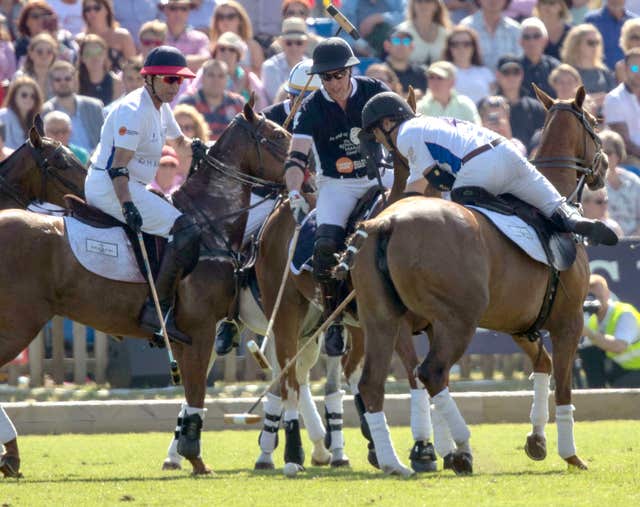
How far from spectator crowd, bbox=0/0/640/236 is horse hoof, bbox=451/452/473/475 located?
633 cm

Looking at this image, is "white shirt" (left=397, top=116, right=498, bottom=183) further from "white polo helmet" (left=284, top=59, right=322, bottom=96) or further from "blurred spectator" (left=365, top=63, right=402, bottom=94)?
"blurred spectator" (left=365, top=63, right=402, bottom=94)

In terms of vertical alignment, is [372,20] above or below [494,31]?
above

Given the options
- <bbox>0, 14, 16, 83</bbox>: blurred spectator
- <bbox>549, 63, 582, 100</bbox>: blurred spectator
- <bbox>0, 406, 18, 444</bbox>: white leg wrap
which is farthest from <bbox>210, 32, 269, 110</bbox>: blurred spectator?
<bbox>0, 406, 18, 444</bbox>: white leg wrap

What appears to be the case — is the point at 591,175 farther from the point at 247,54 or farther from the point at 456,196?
the point at 247,54

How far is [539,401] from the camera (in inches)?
424

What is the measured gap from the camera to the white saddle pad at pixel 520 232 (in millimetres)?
9938

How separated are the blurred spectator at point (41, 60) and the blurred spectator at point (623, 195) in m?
5.64

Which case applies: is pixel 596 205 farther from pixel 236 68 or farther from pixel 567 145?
pixel 567 145

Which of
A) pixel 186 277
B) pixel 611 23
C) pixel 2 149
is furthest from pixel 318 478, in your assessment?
pixel 611 23

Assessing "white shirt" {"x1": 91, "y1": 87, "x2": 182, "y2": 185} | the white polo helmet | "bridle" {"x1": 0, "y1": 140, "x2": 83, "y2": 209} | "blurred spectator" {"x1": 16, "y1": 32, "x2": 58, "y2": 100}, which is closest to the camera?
"white shirt" {"x1": 91, "y1": 87, "x2": 182, "y2": 185}

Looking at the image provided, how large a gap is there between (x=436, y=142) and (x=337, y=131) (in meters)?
1.34

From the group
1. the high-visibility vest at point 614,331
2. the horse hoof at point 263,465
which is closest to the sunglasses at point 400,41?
the high-visibility vest at point 614,331

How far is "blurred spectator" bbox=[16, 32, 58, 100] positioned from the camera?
1720 cm

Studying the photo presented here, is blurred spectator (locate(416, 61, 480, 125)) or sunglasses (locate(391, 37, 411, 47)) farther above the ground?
sunglasses (locate(391, 37, 411, 47))
